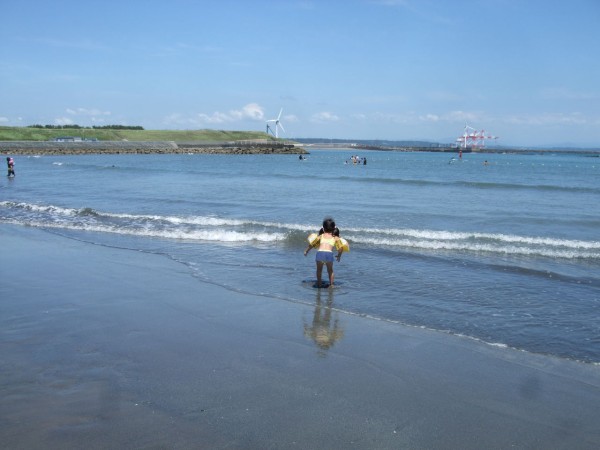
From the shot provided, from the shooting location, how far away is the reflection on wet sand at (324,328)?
7.18 meters

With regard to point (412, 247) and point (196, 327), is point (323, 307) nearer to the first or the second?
point (196, 327)

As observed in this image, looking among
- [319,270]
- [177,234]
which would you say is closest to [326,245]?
[319,270]

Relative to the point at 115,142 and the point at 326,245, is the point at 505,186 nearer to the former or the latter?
the point at 326,245

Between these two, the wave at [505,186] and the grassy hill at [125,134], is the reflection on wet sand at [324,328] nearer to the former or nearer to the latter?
the wave at [505,186]

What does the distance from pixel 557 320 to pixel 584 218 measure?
15.4m

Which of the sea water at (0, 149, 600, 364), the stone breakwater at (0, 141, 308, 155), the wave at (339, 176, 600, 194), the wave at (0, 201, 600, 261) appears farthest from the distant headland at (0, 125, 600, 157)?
the wave at (0, 201, 600, 261)

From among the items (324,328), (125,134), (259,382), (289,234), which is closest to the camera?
(259,382)

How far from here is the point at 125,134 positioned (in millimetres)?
140500

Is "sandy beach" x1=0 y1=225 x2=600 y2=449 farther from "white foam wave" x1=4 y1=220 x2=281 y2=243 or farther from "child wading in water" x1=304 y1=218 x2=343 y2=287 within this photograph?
"white foam wave" x1=4 y1=220 x2=281 y2=243

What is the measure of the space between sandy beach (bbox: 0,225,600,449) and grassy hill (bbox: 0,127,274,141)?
385 ft

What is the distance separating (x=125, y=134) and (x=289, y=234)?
442ft

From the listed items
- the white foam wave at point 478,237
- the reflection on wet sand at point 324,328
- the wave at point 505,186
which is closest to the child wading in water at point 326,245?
the reflection on wet sand at point 324,328

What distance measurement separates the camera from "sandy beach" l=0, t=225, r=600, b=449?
15.5 ft

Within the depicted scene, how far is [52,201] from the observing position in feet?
84.2
